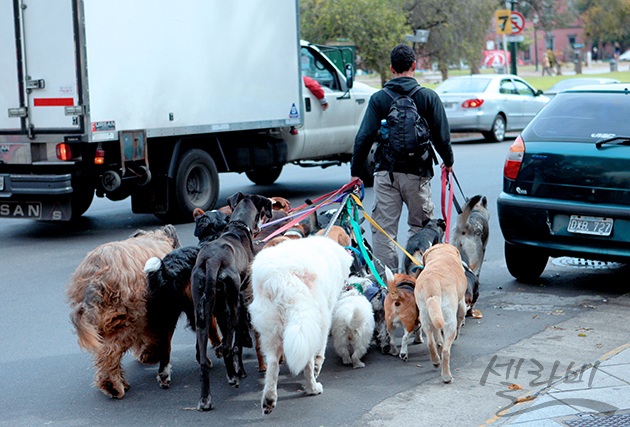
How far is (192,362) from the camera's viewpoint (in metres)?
5.24

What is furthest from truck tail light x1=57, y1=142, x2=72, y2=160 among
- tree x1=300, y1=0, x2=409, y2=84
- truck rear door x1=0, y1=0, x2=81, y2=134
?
tree x1=300, y1=0, x2=409, y2=84

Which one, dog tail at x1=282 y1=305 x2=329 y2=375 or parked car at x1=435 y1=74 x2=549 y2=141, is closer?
dog tail at x1=282 y1=305 x2=329 y2=375

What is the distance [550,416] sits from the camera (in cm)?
405

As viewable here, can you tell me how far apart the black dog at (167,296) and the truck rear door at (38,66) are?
15.3ft

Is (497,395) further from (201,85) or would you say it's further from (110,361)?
(201,85)

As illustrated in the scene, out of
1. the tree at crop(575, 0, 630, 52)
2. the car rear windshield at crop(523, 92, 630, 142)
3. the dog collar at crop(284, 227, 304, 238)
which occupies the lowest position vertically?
the dog collar at crop(284, 227, 304, 238)

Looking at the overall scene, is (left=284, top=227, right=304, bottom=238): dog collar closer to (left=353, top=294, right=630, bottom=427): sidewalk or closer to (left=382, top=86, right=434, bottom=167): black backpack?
(left=382, top=86, right=434, bottom=167): black backpack

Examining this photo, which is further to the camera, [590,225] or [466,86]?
[466,86]

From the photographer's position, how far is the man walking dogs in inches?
241

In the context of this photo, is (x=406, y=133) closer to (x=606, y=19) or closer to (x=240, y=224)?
(x=240, y=224)

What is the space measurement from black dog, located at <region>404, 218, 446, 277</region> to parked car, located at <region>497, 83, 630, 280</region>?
807 millimetres

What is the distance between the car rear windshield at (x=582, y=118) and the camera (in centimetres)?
637

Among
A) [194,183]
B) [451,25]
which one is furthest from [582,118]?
[451,25]

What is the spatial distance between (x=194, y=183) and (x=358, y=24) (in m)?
15.7
